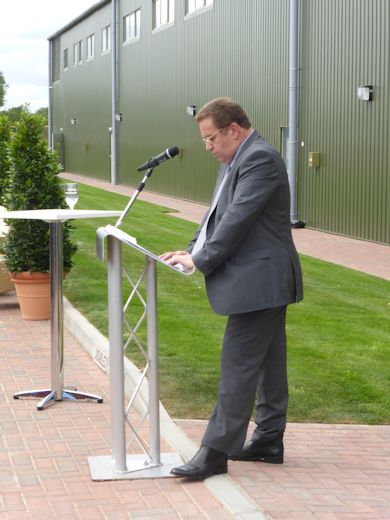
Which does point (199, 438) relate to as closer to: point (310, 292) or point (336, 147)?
point (310, 292)

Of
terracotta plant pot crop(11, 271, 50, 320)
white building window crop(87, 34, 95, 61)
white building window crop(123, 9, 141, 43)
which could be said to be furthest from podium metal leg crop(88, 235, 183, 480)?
white building window crop(87, 34, 95, 61)

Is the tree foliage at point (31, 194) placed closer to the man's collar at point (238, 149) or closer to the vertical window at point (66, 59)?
the man's collar at point (238, 149)

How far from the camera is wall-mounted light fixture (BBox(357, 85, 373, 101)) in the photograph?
59.9ft

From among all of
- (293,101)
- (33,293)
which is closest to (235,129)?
(33,293)

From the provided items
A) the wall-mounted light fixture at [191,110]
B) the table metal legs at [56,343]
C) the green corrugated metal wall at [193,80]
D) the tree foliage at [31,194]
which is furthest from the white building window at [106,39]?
the table metal legs at [56,343]

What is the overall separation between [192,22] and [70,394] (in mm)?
22978

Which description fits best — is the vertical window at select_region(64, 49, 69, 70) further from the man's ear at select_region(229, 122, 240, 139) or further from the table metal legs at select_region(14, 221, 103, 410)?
the man's ear at select_region(229, 122, 240, 139)

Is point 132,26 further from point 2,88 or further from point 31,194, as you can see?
point 2,88

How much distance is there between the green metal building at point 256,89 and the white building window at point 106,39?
0.11 m

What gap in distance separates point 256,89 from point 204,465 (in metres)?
19.7

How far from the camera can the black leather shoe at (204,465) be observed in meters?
5.19

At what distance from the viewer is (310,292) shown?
12133mm

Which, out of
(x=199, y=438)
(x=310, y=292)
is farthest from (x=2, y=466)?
(x=310, y=292)

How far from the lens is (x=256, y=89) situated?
2416cm
